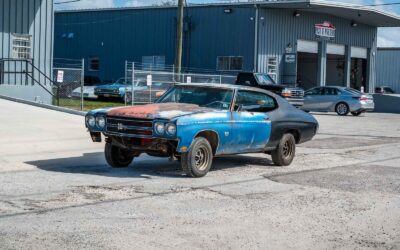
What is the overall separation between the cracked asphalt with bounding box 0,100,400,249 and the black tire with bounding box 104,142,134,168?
21cm

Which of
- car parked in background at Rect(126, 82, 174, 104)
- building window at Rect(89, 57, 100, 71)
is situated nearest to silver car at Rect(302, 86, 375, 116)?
car parked in background at Rect(126, 82, 174, 104)

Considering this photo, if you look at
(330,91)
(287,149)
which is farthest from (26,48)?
(287,149)

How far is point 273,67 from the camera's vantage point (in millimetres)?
40719

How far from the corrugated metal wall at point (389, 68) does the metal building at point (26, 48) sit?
1905 inches

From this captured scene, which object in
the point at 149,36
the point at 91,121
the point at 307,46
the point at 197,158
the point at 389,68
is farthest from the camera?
the point at 389,68

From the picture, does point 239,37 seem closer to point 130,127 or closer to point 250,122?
point 250,122

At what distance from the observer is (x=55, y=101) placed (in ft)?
91.6

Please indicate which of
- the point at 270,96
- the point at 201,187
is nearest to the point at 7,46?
the point at 270,96

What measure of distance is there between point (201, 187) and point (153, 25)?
33.6m

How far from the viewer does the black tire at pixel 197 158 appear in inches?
431

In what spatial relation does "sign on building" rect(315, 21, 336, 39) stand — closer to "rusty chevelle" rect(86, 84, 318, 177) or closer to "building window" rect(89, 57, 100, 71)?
"building window" rect(89, 57, 100, 71)

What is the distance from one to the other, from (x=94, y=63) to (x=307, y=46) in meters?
14.6

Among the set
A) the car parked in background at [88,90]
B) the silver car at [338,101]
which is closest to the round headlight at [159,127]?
the car parked in background at [88,90]

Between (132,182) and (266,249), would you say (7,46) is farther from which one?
(266,249)
